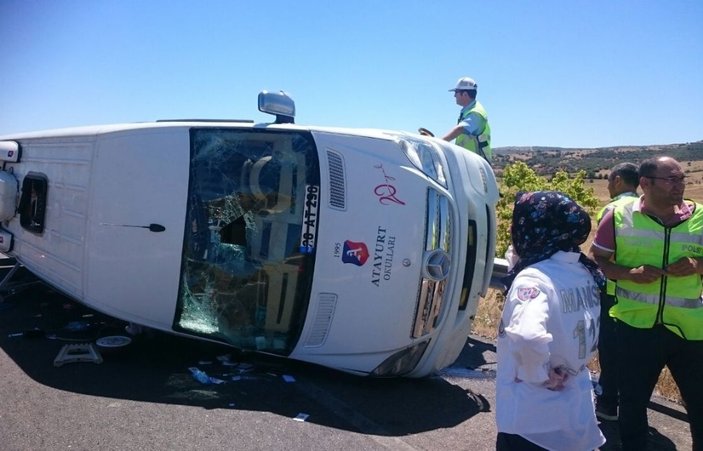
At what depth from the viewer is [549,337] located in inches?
74.6

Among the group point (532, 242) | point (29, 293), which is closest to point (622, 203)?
point (532, 242)

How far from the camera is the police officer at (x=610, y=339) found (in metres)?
3.82

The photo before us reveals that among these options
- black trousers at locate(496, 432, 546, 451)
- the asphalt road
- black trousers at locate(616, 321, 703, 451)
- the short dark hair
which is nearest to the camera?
black trousers at locate(496, 432, 546, 451)

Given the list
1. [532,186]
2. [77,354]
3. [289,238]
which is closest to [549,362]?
[289,238]

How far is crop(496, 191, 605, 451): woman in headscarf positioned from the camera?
1.97 metres

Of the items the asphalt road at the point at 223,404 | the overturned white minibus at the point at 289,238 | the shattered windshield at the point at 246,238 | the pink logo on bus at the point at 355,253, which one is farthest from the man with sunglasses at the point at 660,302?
the shattered windshield at the point at 246,238

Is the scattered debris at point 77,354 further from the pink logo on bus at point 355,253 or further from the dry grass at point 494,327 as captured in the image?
the dry grass at point 494,327

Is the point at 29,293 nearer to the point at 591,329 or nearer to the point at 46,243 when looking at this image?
the point at 46,243

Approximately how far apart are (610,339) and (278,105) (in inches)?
115

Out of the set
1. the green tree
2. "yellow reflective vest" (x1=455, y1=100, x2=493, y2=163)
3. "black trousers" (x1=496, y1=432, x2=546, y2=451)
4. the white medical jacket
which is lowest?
"black trousers" (x1=496, y1=432, x2=546, y2=451)

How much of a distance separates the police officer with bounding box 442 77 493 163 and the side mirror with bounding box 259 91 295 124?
182 centimetres

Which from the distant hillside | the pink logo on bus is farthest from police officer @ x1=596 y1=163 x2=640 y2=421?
the distant hillside

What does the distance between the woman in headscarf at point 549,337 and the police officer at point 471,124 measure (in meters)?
3.60

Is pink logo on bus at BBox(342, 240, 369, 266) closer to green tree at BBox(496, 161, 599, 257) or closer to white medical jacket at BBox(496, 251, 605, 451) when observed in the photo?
white medical jacket at BBox(496, 251, 605, 451)
